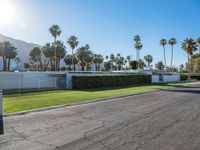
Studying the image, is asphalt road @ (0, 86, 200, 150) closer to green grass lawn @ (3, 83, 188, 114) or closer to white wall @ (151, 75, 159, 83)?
green grass lawn @ (3, 83, 188, 114)

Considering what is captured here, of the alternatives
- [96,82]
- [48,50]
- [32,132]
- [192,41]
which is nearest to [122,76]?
[96,82]

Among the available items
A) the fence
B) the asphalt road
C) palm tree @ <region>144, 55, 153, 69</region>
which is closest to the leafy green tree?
palm tree @ <region>144, 55, 153, 69</region>

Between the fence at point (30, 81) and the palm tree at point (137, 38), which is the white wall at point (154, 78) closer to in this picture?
the fence at point (30, 81)

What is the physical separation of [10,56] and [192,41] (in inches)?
2420

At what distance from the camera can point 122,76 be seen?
41969 mm

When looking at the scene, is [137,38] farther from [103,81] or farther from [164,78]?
[103,81]

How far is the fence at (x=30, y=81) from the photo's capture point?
30094mm

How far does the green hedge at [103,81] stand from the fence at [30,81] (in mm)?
2032

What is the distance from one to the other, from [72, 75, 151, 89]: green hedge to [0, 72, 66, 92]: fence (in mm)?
2032

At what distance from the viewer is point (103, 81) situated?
3666 centimetres

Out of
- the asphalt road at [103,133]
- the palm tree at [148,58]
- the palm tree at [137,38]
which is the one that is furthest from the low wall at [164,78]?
the palm tree at [148,58]

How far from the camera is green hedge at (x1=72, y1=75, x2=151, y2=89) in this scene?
31.9 m

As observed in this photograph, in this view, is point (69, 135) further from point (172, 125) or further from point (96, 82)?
point (96, 82)

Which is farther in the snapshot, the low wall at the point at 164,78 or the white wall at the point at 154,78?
the low wall at the point at 164,78
